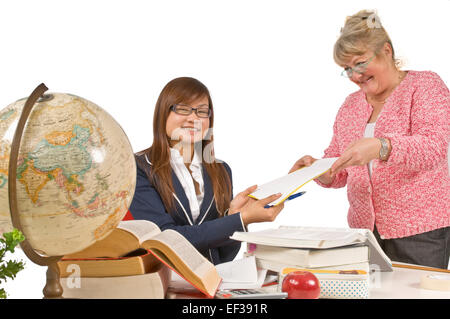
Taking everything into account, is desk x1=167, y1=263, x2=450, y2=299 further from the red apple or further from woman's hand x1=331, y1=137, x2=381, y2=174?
woman's hand x1=331, y1=137, x2=381, y2=174

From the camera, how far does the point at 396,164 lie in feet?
7.09

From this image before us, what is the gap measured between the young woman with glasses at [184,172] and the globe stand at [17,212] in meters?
0.79

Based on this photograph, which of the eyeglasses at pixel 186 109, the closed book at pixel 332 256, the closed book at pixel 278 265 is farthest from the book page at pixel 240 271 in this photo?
the eyeglasses at pixel 186 109

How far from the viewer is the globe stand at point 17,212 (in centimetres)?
107

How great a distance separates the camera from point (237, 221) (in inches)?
72.8

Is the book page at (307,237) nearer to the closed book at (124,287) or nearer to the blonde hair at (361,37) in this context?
the closed book at (124,287)

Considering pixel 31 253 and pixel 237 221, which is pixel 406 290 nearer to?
pixel 237 221

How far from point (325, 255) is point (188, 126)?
3.46ft

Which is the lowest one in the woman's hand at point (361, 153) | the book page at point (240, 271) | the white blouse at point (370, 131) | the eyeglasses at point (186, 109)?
the book page at point (240, 271)

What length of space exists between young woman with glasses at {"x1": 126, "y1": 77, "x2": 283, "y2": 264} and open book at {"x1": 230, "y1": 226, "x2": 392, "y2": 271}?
412 millimetres

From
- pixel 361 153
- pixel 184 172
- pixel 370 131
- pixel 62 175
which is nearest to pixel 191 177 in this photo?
pixel 184 172

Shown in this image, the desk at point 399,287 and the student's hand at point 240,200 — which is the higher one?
the student's hand at point 240,200

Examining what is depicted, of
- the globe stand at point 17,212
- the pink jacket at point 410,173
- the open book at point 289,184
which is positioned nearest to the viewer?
the globe stand at point 17,212

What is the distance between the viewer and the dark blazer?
1.88 m
